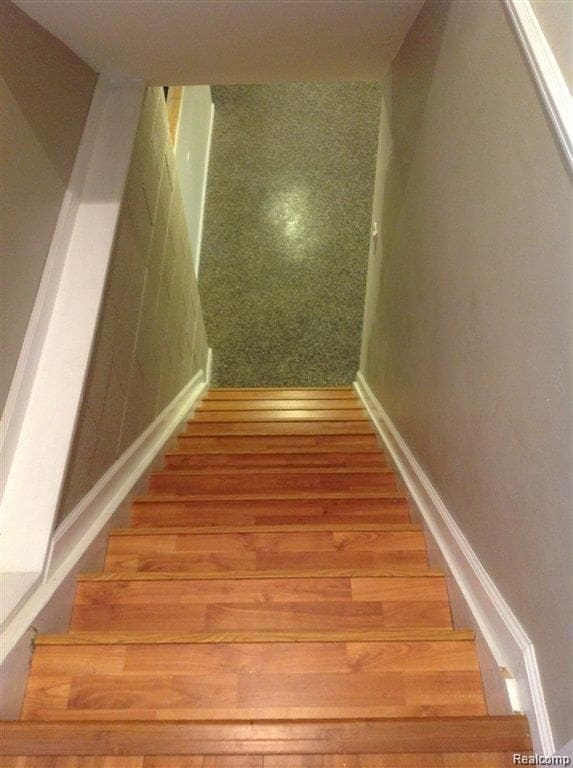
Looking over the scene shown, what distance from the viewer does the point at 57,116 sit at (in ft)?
5.57

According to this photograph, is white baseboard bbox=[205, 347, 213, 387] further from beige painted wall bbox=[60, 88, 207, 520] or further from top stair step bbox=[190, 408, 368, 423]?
beige painted wall bbox=[60, 88, 207, 520]

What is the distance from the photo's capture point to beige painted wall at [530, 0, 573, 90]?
88 centimetres

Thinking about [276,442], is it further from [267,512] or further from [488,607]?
[488,607]

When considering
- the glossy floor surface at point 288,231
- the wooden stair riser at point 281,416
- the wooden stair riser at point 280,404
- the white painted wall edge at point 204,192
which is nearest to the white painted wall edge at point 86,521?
the wooden stair riser at point 281,416

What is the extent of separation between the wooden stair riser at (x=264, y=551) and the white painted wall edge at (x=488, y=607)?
0.52 ft

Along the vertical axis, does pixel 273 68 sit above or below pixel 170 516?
above

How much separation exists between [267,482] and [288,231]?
3.55m

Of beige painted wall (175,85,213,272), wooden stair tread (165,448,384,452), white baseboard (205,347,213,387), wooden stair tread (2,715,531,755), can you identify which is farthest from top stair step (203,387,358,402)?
wooden stair tread (2,715,531,755)

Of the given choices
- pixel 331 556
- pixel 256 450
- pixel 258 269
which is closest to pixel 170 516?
pixel 331 556

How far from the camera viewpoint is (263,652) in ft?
4.37

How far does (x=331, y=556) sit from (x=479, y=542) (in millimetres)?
540

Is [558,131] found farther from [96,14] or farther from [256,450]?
[256,450]

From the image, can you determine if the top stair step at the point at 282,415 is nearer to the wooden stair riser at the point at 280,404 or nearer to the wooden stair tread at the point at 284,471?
the wooden stair riser at the point at 280,404

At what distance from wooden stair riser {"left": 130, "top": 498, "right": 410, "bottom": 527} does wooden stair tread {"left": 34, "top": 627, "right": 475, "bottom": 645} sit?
0.68 metres
